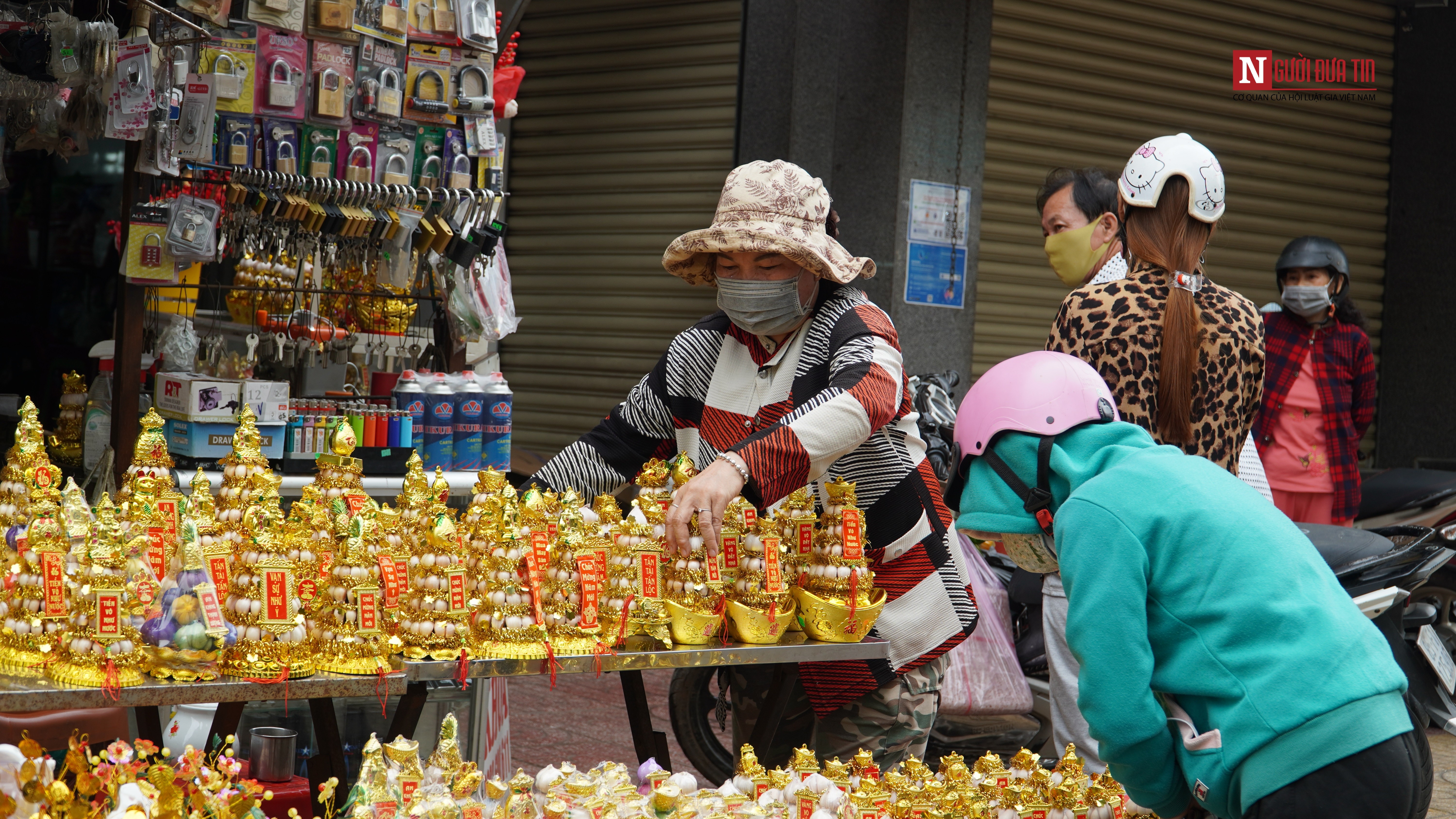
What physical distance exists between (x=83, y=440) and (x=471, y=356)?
4.52 feet

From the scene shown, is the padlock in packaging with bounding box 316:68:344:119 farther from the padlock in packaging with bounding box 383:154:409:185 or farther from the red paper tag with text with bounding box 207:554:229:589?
the red paper tag with text with bounding box 207:554:229:589

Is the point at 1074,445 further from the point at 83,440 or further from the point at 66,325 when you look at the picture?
the point at 66,325

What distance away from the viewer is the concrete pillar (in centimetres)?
659

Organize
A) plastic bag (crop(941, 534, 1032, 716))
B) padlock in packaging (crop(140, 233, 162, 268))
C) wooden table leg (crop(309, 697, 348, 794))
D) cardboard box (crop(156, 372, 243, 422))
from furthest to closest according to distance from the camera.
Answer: cardboard box (crop(156, 372, 243, 422)), padlock in packaging (crop(140, 233, 162, 268)), plastic bag (crop(941, 534, 1032, 716)), wooden table leg (crop(309, 697, 348, 794))

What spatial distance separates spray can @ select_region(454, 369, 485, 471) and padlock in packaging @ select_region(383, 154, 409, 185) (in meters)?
0.73

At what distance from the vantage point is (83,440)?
14.5 ft

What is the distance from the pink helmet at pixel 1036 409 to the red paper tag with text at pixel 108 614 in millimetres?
1398

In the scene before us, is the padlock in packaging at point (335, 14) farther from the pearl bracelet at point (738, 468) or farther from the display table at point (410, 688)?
the pearl bracelet at point (738, 468)

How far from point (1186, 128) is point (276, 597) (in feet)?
23.6

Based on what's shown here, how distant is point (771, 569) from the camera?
2584mm

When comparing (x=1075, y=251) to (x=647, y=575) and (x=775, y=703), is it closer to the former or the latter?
(x=775, y=703)

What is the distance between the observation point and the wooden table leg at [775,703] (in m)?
2.76

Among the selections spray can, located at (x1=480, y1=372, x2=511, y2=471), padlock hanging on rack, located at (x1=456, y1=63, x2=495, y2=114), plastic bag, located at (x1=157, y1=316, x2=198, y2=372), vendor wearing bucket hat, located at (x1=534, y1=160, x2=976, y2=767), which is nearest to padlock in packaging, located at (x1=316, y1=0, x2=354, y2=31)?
padlock hanging on rack, located at (x1=456, y1=63, x2=495, y2=114)

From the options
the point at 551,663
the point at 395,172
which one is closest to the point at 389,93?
the point at 395,172
